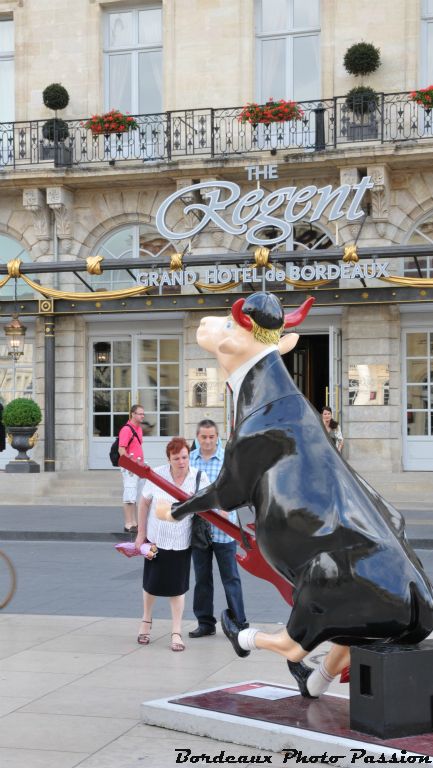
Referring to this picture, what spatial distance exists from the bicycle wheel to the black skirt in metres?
2.24

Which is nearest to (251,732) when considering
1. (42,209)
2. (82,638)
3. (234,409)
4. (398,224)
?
(234,409)

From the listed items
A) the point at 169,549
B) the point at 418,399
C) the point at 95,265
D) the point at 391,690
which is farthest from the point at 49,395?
the point at 391,690

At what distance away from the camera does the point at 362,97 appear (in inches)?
838

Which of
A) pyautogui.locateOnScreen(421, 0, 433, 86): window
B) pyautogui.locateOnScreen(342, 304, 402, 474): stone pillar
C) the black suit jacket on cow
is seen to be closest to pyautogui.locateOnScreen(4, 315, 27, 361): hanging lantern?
pyautogui.locateOnScreen(342, 304, 402, 474): stone pillar

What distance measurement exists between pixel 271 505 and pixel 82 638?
11.9 feet

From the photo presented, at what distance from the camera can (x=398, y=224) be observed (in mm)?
21562

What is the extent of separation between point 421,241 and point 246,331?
1630cm

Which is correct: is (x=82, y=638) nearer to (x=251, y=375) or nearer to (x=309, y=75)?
(x=251, y=375)

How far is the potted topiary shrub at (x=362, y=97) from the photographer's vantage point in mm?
21281

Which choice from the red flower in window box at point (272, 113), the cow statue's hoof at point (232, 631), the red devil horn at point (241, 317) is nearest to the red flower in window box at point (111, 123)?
the red flower in window box at point (272, 113)

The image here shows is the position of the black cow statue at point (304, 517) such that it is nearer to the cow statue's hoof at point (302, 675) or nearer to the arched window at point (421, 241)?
the cow statue's hoof at point (302, 675)

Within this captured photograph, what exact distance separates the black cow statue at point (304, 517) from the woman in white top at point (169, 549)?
2377mm

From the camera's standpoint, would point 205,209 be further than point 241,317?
Yes

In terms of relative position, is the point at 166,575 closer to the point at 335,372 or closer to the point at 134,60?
the point at 335,372
